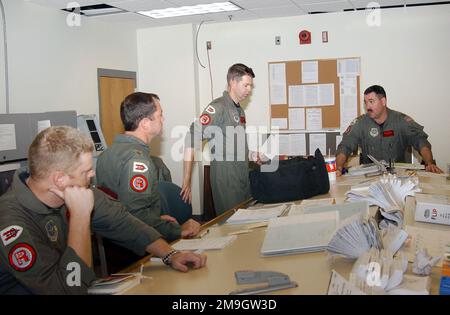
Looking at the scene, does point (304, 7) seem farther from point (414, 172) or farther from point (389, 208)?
point (389, 208)

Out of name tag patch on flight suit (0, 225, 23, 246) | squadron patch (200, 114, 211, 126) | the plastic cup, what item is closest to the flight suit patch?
the plastic cup

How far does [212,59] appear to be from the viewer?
19.0ft

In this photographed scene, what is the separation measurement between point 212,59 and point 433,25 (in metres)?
2.50

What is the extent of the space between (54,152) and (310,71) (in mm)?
4289

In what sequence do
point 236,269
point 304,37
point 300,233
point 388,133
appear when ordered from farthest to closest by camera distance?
point 304,37 → point 388,133 → point 300,233 → point 236,269

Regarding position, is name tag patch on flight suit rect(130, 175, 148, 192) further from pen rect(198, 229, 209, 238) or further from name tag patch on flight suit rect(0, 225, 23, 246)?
name tag patch on flight suit rect(0, 225, 23, 246)

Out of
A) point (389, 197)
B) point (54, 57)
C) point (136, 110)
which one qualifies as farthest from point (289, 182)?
point (54, 57)

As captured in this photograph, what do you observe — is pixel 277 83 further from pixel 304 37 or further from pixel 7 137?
pixel 7 137

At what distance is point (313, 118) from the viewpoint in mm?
5516

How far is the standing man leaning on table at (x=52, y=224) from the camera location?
1449 mm

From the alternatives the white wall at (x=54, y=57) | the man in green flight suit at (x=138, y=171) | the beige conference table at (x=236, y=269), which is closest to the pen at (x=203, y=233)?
the man in green flight suit at (x=138, y=171)

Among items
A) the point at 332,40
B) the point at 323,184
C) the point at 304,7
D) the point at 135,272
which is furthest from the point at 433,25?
the point at 135,272

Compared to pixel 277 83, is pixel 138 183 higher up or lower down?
lower down

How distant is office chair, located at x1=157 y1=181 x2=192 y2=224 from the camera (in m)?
2.72
